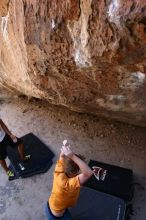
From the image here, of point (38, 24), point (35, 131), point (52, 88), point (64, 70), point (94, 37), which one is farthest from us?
point (35, 131)

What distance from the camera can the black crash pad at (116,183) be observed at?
3738 millimetres

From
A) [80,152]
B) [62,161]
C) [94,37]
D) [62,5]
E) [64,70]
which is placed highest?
[62,5]

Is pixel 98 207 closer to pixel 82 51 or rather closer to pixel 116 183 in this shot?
pixel 116 183

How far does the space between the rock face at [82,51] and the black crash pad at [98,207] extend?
0.93m

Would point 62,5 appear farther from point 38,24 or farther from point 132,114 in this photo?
point 132,114

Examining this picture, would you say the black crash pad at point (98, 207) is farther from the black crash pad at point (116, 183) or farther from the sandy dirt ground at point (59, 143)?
the sandy dirt ground at point (59, 143)

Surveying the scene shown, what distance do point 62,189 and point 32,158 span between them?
1.57m

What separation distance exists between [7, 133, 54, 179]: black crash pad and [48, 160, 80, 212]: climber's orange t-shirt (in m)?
1.16

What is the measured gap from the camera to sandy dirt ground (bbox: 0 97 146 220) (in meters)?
3.92

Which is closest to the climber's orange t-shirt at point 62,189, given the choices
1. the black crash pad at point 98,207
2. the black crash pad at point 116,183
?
the black crash pad at point 98,207

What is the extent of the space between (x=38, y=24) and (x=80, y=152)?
6.52 ft

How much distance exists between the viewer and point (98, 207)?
12.1 feet

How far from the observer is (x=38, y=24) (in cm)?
295

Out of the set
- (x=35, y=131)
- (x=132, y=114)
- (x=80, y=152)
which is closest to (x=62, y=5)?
(x=132, y=114)
